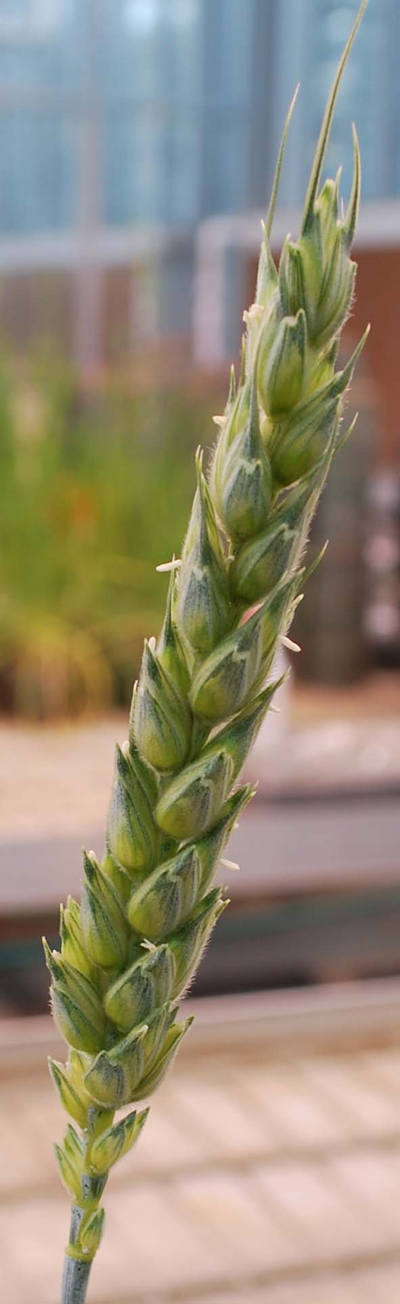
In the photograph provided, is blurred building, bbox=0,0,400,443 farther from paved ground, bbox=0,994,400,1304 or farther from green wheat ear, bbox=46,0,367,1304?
green wheat ear, bbox=46,0,367,1304

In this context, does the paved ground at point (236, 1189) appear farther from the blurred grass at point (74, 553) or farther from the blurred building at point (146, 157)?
the blurred building at point (146, 157)

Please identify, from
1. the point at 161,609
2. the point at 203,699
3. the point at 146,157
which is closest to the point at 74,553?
the point at 161,609

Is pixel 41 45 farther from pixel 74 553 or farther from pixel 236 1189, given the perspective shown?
pixel 236 1189

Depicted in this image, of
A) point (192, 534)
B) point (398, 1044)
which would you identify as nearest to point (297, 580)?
point (192, 534)

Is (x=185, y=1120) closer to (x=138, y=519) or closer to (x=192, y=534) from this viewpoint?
(x=192, y=534)

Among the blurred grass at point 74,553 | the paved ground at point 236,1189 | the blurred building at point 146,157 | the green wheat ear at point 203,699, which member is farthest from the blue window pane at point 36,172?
the green wheat ear at point 203,699

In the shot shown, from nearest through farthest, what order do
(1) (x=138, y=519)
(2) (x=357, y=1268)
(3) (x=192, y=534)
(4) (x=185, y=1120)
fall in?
1. (3) (x=192, y=534)
2. (2) (x=357, y=1268)
3. (4) (x=185, y=1120)
4. (1) (x=138, y=519)
